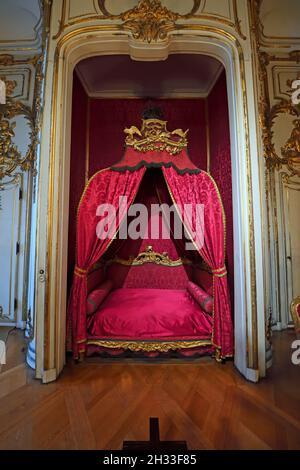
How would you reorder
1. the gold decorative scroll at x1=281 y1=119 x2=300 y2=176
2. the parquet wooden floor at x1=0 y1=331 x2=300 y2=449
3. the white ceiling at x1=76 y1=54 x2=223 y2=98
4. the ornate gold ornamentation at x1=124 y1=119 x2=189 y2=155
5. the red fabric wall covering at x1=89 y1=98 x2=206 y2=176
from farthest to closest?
1. the red fabric wall covering at x1=89 y1=98 x2=206 y2=176
2. the gold decorative scroll at x1=281 y1=119 x2=300 y2=176
3. the white ceiling at x1=76 y1=54 x2=223 y2=98
4. the ornate gold ornamentation at x1=124 y1=119 x2=189 y2=155
5. the parquet wooden floor at x1=0 y1=331 x2=300 y2=449

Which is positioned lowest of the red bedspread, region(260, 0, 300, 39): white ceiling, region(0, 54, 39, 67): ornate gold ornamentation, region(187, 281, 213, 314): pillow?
the red bedspread

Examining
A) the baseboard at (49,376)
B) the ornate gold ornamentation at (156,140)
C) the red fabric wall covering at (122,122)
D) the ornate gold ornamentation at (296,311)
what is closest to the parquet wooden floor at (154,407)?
the baseboard at (49,376)

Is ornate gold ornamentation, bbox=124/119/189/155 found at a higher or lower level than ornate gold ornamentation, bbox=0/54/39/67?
lower

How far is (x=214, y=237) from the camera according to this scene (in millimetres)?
2160

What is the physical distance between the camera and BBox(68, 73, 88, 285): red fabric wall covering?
99.8 inches

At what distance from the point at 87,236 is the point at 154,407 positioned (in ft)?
4.79

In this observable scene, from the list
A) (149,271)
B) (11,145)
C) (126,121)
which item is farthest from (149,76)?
(149,271)

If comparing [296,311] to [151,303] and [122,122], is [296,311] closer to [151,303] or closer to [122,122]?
[151,303]

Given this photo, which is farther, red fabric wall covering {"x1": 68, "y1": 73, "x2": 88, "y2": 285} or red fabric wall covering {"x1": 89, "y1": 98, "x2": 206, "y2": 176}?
red fabric wall covering {"x1": 89, "y1": 98, "x2": 206, "y2": 176}

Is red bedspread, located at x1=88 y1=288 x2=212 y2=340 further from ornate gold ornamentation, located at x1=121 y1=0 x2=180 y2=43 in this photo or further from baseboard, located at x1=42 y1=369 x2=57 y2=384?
ornate gold ornamentation, located at x1=121 y1=0 x2=180 y2=43

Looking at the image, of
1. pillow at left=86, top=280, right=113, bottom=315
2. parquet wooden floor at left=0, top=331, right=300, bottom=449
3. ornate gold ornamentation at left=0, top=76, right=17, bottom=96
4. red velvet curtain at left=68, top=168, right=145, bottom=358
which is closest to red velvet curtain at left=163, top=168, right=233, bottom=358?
parquet wooden floor at left=0, top=331, right=300, bottom=449

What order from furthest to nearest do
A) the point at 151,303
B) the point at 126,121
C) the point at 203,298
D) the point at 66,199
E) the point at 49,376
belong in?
the point at 126,121 < the point at 151,303 < the point at 203,298 < the point at 66,199 < the point at 49,376

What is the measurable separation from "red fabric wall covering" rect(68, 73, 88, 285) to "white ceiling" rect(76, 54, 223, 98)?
0.25 m
